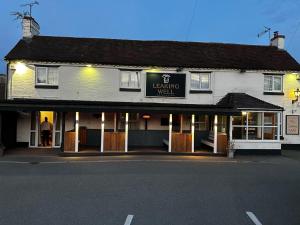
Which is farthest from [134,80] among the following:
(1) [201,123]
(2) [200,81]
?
(1) [201,123]

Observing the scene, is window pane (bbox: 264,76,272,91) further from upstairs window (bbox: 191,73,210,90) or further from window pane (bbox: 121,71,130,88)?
window pane (bbox: 121,71,130,88)

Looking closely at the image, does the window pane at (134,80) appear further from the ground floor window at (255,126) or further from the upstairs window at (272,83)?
the upstairs window at (272,83)

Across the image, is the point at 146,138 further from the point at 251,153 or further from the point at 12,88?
the point at 12,88

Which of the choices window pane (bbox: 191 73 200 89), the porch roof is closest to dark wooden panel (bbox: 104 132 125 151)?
the porch roof

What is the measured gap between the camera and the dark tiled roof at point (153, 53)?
75.8 ft

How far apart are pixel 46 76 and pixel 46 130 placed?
10.7ft

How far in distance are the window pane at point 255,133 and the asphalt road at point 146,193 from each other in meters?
4.50

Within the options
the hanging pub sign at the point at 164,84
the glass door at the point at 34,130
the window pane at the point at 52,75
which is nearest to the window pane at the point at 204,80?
the hanging pub sign at the point at 164,84

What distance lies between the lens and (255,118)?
71.2 feet

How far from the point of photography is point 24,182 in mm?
11570

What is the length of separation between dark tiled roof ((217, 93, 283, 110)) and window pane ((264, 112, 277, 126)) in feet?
2.13

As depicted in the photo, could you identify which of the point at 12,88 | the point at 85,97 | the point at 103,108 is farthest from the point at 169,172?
the point at 12,88

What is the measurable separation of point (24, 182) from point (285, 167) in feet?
35.9

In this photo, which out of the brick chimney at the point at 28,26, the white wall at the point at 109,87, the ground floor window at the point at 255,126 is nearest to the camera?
the ground floor window at the point at 255,126
